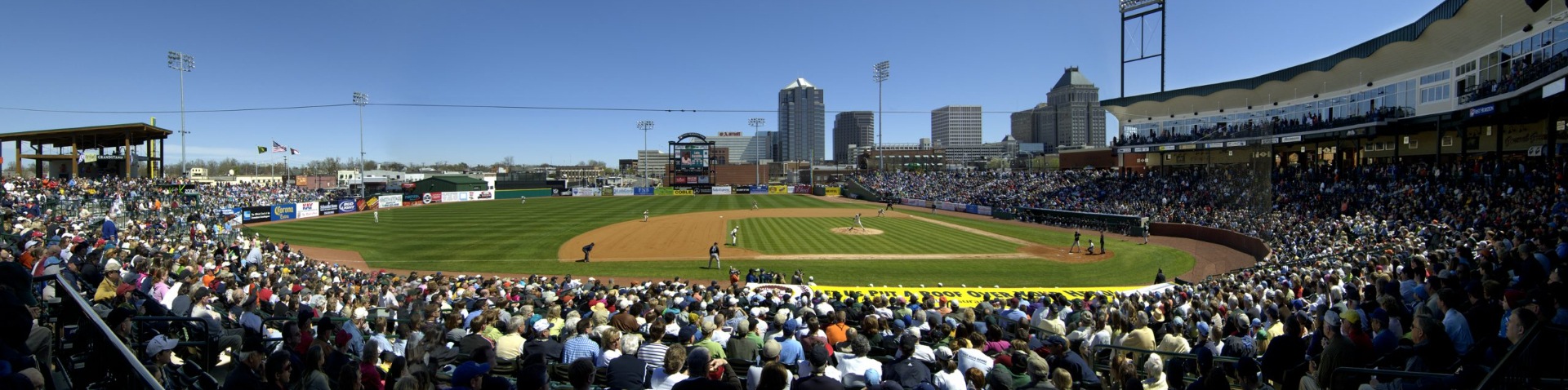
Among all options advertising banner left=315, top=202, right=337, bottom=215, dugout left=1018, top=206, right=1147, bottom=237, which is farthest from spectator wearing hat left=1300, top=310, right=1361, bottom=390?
advertising banner left=315, top=202, right=337, bottom=215

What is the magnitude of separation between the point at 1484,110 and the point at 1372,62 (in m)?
13.7

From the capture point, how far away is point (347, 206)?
5725cm

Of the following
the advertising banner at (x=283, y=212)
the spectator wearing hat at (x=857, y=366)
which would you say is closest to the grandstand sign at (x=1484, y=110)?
the spectator wearing hat at (x=857, y=366)

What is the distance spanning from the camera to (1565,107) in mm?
21062

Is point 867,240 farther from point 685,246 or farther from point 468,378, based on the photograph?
point 468,378

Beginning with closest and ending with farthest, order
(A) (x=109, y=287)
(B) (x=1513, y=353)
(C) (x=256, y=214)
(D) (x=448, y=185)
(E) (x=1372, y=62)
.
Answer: (B) (x=1513, y=353) < (A) (x=109, y=287) < (E) (x=1372, y=62) < (C) (x=256, y=214) < (D) (x=448, y=185)

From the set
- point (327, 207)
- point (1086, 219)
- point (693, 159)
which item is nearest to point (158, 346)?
point (1086, 219)

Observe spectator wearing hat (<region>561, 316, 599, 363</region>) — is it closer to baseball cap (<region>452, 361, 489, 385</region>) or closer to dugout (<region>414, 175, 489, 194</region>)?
baseball cap (<region>452, 361, 489, 385</region>)

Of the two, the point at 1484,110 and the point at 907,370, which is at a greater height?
the point at 1484,110

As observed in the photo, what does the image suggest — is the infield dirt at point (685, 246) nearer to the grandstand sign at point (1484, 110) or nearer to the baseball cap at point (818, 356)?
the grandstand sign at point (1484, 110)

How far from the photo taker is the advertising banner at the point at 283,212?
158ft

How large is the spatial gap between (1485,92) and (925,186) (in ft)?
162

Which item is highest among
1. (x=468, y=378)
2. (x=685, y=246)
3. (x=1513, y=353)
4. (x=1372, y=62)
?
(x=1372, y=62)

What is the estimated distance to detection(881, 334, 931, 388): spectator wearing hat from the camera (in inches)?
219
